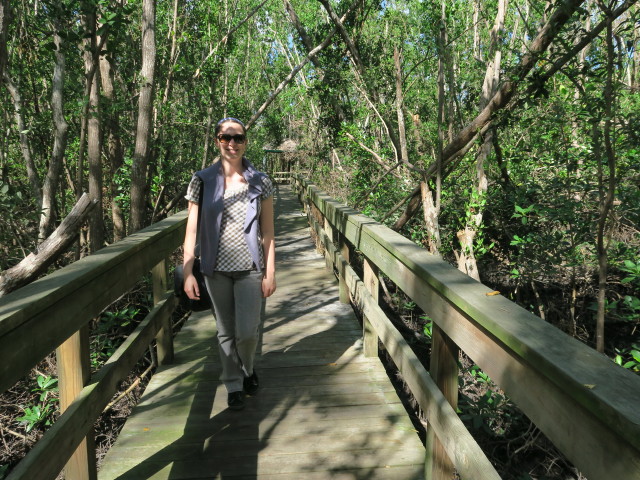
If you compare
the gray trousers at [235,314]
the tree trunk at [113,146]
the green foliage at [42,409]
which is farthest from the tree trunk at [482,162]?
the tree trunk at [113,146]

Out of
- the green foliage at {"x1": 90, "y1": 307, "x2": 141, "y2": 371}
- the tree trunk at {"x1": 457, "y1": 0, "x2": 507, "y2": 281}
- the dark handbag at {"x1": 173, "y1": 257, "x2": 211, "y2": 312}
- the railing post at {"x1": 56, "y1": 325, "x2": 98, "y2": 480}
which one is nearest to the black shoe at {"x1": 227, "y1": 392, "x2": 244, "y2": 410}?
the dark handbag at {"x1": 173, "y1": 257, "x2": 211, "y2": 312}

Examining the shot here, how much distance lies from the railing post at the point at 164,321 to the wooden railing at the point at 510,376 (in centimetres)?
170

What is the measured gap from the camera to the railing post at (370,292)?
3.90 meters

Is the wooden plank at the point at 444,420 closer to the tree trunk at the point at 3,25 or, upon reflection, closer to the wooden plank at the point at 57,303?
the wooden plank at the point at 57,303

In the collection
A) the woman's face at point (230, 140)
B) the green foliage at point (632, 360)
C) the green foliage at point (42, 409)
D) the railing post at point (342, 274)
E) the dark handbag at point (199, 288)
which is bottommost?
the green foliage at point (42, 409)

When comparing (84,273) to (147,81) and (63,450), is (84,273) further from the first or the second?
(147,81)

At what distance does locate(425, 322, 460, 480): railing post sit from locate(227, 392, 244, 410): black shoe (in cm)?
132

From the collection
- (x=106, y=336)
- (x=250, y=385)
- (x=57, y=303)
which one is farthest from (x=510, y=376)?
(x=106, y=336)

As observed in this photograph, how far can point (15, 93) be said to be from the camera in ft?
19.3

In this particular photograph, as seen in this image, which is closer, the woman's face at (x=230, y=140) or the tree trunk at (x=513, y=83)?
the woman's face at (x=230, y=140)

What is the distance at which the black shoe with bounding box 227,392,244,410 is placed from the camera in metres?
3.32

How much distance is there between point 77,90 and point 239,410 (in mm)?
6451

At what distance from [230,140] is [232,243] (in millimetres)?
614

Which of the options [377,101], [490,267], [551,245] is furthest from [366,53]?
[551,245]
